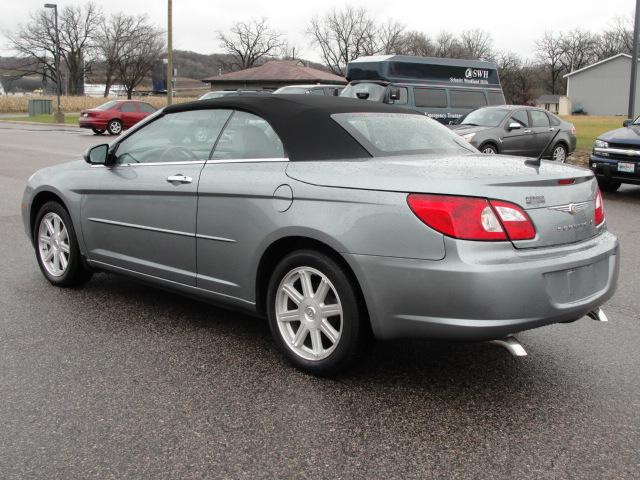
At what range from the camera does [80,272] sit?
5367 mm

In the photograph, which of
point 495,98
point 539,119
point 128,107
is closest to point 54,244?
point 539,119

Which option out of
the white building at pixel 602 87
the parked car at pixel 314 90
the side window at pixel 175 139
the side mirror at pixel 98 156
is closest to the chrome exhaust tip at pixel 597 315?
the side window at pixel 175 139

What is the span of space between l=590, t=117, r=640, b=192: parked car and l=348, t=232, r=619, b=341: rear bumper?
870 centimetres

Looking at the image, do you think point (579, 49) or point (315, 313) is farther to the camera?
point (579, 49)

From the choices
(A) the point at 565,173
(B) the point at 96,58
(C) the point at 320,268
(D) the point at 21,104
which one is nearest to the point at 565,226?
(A) the point at 565,173

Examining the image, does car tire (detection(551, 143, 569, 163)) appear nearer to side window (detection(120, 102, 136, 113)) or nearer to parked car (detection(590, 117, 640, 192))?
parked car (detection(590, 117, 640, 192))

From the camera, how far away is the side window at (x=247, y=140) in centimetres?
401

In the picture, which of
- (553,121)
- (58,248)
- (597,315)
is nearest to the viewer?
(597,315)

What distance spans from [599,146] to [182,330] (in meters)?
9.39

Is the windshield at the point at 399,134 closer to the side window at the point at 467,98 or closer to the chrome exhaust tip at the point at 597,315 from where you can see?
→ the chrome exhaust tip at the point at 597,315

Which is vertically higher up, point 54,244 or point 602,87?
point 602,87

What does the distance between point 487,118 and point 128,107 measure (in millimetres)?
19013

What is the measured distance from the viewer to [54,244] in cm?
548

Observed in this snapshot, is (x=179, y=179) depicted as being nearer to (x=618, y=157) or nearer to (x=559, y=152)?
(x=618, y=157)
